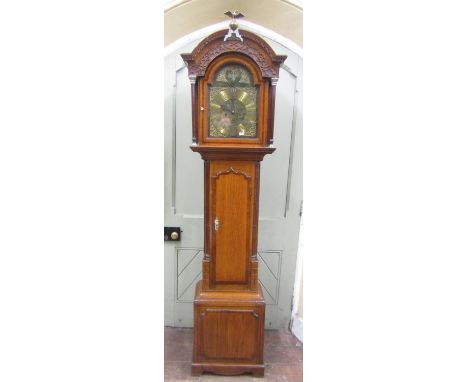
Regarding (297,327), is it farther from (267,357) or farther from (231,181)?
(231,181)

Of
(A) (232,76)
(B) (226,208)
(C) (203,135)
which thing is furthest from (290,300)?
(A) (232,76)

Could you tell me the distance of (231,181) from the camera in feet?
4.73

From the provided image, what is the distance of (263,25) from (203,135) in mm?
667

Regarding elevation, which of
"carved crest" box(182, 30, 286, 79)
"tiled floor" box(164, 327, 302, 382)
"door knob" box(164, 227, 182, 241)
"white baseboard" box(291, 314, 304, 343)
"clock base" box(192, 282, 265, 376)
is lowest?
"tiled floor" box(164, 327, 302, 382)

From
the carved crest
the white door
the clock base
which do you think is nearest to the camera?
the carved crest

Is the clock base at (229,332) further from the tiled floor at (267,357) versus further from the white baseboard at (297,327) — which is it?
the white baseboard at (297,327)

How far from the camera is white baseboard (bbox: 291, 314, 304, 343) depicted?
1794mm

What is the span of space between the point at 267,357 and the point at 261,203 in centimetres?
74

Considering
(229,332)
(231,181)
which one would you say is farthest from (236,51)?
(229,332)

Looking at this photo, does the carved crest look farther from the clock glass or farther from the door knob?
the door knob

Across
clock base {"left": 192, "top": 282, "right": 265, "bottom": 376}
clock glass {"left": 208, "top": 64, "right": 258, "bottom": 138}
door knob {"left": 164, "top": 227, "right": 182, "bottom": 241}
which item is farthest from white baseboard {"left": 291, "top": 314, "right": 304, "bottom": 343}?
clock glass {"left": 208, "top": 64, "right": 258, "bottom": 138}

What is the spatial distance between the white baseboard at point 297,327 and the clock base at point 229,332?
1.20ft
